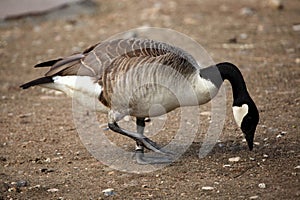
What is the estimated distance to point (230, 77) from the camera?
4617mm

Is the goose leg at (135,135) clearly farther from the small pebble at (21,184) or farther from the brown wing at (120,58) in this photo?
the small pebble at (21,184)

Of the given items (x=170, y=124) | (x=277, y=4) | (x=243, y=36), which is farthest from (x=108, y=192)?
(x=277, y=4)

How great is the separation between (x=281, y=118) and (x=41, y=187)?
2.46 metres

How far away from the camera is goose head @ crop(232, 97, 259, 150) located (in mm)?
4516

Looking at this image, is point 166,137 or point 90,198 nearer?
point 90,198

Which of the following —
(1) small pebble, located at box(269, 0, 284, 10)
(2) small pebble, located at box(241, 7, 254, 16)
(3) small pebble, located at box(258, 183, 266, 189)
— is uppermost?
(3) small pebble, located at box(258, 183, 266, 189)

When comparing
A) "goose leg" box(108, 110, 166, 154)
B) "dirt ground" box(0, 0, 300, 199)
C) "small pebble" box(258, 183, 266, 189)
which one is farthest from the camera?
"goose leg" box(108, 110, 166, 154)

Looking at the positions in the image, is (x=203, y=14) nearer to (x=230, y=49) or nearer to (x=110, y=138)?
(x=230, y=49)

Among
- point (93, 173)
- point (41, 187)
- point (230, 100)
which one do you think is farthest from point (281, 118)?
point (41, 187)

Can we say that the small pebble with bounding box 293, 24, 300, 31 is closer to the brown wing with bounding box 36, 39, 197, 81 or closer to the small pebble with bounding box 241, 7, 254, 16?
the small pebble with bounding box 241, 7, 254, 16

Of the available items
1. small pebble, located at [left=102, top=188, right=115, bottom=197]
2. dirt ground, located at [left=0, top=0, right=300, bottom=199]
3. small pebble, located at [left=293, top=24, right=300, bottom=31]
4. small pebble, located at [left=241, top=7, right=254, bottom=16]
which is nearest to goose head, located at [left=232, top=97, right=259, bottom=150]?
dirt ground, located at [left=0, top=0, right=300, bottom=199]

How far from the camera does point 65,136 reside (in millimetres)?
5598

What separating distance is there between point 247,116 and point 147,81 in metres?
0.82

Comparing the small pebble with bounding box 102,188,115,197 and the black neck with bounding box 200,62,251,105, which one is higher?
the black neck with bounding box 200,62,251,105
